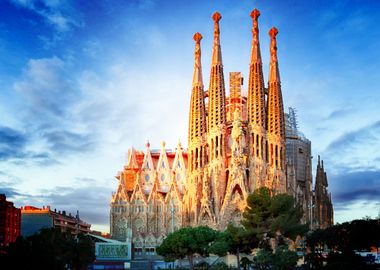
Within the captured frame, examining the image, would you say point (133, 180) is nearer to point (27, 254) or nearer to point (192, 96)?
point (192, 96)

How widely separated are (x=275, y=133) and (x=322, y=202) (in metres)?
16.4

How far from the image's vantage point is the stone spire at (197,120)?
73000 mm

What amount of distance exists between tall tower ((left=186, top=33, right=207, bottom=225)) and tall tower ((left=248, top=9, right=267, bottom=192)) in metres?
5.83

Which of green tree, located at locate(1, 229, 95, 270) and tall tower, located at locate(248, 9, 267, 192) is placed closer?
green tree, located at locate(1, 229, 95, 270)

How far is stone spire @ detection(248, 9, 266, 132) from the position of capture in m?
71.8

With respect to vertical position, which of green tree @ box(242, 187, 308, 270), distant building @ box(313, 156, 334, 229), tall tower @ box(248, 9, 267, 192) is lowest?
green tree @ box(242, 187, 308, 270)

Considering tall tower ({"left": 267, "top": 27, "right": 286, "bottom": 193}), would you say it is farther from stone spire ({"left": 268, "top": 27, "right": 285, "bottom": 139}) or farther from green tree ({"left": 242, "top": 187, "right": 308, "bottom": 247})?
green tree ({"left": 242, "top": 187, "right": 308, "bottom": 247})

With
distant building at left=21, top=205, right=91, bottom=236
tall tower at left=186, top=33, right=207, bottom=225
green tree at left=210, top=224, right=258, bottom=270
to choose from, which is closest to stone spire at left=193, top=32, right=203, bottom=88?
tall tower at left=186, top=33, right=207, bottom=225

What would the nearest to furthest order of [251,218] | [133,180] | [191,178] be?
1. [251,218]
2. [191,178]
3. [133,180]

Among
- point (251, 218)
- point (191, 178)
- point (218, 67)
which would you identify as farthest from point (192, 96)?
point (251, 218)

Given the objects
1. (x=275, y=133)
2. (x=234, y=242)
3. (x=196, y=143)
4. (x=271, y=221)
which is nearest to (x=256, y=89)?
(x=275, y=133)

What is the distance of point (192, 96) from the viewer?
75312 millimetres

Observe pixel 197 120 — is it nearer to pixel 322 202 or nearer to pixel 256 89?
pixel 256 89

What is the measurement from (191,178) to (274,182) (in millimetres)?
10085
